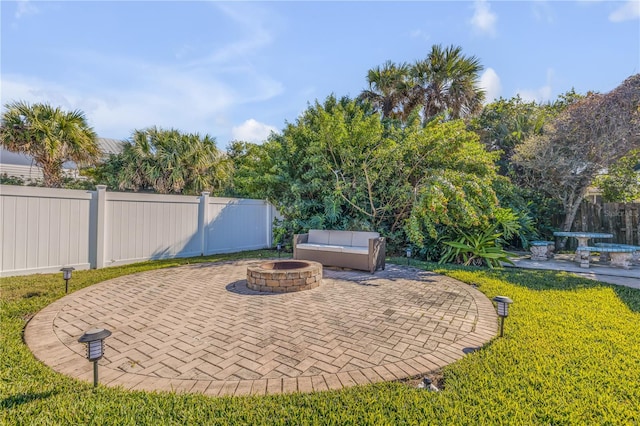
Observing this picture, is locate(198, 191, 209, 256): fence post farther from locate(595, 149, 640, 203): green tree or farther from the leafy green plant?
locate(595, 149, 640, 203): green tree

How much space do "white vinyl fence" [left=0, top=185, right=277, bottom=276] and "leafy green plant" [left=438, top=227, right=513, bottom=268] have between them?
22.1 ft

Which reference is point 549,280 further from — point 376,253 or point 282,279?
point 282,279

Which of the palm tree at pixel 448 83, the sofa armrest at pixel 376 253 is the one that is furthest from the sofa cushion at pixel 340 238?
the palm tree at pixel 448 83

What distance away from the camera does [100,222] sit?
7.02m

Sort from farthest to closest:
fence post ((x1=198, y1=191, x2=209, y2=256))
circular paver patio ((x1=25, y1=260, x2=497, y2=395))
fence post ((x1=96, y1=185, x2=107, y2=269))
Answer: fence post ((x1=198, y1=191, x2=209, y2=256)), fence post ((x1=96, y1=185, x2=107, y2=269)), circular paver patio ((x1=25, y1=260, x2=497, y2=395))

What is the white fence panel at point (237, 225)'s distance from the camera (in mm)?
9672

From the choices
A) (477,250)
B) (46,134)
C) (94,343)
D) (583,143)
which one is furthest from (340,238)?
(46,134)

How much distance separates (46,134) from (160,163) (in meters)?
3.47

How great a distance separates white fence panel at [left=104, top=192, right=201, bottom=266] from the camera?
734 centimetres

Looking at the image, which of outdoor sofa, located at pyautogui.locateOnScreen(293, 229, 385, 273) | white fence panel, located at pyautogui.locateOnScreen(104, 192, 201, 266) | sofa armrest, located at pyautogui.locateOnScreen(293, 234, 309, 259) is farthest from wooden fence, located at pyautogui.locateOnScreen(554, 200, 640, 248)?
white fence panel, located at pyautogui.locateOnScreen(104, 192, 201, 266)

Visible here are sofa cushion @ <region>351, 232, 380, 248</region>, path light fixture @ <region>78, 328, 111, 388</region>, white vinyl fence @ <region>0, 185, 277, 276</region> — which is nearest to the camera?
path light fixture @ <region>78, 328, 111, 388</region>

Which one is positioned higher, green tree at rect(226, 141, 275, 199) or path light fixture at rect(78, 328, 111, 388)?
green tree at rect(226, 141, 275, 199)

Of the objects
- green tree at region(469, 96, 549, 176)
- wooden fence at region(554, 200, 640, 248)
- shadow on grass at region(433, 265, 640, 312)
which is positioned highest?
green tree at region(469, 96, 549, 176)

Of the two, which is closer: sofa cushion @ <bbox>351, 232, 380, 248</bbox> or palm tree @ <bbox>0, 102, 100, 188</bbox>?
sofa cushion @ <bbox>351, 232, 380, 248</bbox>
